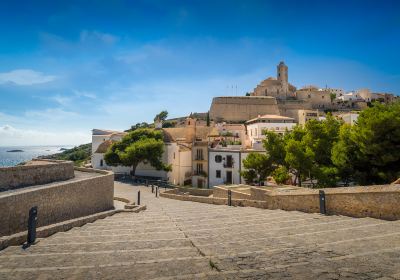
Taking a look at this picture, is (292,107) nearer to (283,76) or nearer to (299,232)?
(283,76)

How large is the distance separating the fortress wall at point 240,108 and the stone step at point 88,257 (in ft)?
251

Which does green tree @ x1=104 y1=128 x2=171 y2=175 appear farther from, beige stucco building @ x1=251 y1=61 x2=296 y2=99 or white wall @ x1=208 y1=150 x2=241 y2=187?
beige stucco building @ x1=251 y1=61 x2=296 y2=99

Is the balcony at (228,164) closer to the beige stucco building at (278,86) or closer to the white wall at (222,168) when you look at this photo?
the white wall at (222,168)

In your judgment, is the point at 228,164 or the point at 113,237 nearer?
the point at 113,237

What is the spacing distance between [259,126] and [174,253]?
50.4 metres

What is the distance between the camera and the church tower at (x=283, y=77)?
93.8 metres

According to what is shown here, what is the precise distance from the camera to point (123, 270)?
4.86 m

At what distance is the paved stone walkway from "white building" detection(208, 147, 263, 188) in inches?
991

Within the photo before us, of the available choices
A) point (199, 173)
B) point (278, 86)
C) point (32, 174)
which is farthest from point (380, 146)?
point (278, 86)

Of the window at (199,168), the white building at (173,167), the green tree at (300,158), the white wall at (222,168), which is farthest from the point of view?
the white building at (173,167)

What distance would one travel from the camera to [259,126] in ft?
179

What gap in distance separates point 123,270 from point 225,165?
30853mm

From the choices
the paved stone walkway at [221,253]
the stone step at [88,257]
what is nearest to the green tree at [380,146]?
the paved stone walkway at [221,253]

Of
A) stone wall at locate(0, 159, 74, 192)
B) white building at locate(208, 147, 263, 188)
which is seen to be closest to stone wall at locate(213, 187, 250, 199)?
stone wall at locate(0, 159, 74, 192)
